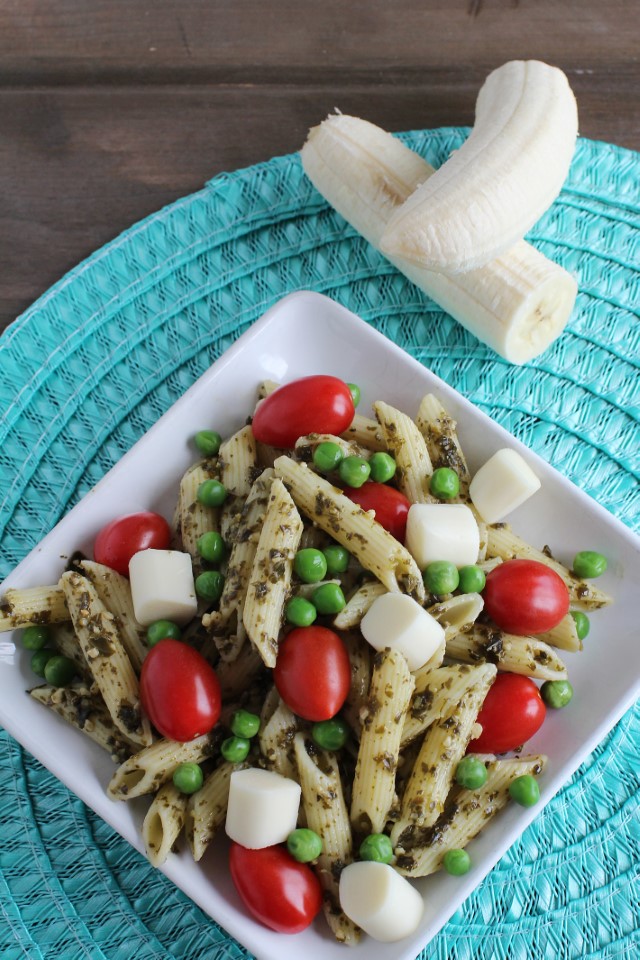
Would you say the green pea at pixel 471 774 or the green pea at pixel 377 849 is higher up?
the green pea at pixel 471 774

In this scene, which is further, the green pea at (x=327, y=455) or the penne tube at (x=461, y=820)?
the green pea at (x=327, y=455)

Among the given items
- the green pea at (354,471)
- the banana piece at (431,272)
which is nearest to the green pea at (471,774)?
the green pea at (354,471)

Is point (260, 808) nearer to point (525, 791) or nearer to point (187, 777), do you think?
point (187, 777)

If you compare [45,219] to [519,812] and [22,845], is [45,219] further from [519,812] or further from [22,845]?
[519,812]

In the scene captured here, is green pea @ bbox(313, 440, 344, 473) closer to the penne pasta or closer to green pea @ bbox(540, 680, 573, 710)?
the penne pasta

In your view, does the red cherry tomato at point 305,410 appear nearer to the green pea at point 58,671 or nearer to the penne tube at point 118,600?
the penne tube at point 118,600

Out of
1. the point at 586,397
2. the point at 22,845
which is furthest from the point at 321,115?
the point at 22,845
